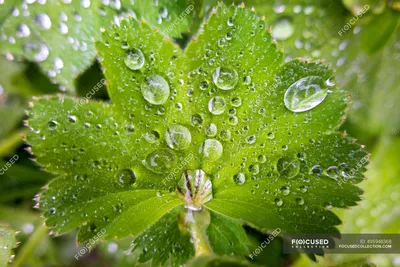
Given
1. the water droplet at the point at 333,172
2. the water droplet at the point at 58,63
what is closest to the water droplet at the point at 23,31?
the water droplet at the point at 58,63

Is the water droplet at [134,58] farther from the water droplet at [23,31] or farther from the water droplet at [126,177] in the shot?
the water droplet at [23,31]

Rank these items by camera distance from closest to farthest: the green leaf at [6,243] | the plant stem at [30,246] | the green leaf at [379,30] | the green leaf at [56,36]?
the green leaf at [6,243] → the green leaf at [56,36] → the green leaf at [379,30] → the plant stem at [30,246]

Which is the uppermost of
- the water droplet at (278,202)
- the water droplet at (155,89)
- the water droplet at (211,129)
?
the water droplet at (155,89)

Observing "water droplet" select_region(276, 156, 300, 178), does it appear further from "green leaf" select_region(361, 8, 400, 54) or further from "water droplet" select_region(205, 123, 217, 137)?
"green leaf" select_region(361, 8, 400, 54)

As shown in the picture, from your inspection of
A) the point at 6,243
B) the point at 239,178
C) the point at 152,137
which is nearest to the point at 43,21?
the point at 152,137

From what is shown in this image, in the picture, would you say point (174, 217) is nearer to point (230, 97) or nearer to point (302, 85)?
point (230, 97)
